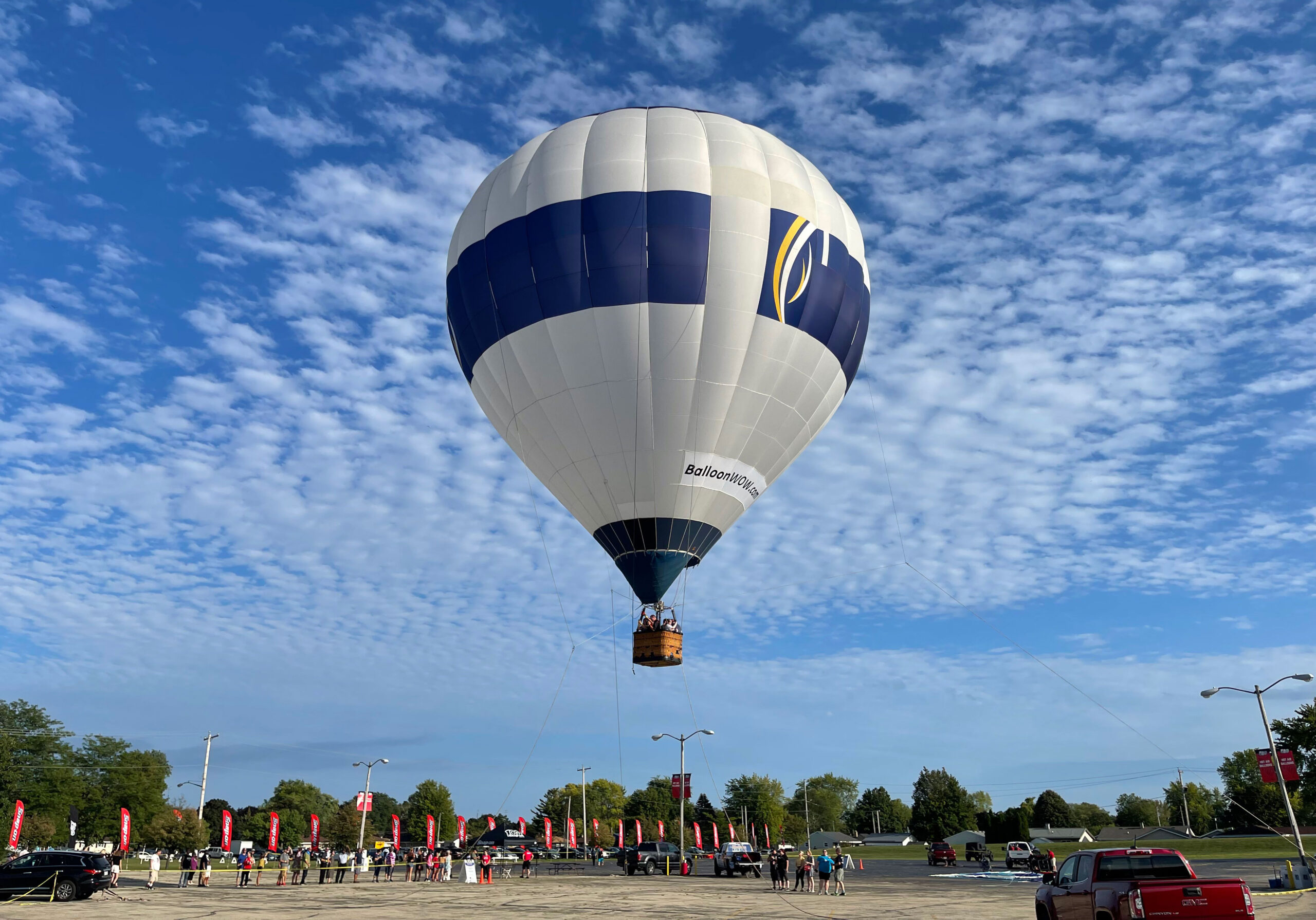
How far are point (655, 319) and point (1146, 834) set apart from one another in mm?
124347

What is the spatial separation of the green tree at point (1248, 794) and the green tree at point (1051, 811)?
22.3m

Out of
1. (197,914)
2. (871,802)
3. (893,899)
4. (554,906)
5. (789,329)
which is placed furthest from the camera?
(871,802)

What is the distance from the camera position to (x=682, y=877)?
41938 mm

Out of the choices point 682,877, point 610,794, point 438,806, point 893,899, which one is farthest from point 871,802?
point 893,899

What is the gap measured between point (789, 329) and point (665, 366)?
4.08 m

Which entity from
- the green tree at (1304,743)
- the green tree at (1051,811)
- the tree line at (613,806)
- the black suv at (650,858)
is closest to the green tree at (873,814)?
the tree line at (613,806)

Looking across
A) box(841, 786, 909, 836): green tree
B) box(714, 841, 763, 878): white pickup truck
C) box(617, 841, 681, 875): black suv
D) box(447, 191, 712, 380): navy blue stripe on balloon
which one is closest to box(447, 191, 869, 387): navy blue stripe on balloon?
box(447, 191, 712, 380): navy blue stripe on balloon

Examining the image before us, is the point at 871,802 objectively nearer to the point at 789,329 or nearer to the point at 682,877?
the point at 682,877

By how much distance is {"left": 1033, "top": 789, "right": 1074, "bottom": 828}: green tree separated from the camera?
141500 mm

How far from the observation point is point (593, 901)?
2464 centimetres

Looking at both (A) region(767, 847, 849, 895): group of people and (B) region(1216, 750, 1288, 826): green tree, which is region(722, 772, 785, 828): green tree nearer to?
(B) region(1216, 750, 1288, 826): green tree

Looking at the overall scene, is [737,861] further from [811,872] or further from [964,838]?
[964,838]

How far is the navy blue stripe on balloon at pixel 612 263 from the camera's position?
26250 mm

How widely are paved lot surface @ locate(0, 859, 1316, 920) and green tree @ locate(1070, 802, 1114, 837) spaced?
501ft
